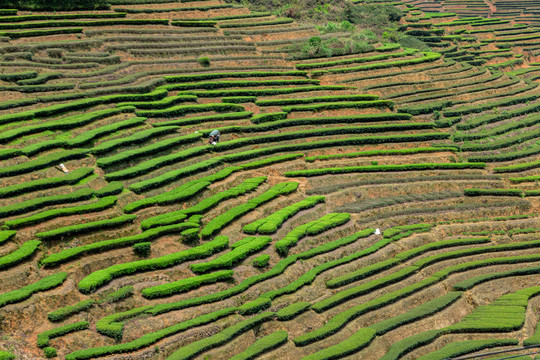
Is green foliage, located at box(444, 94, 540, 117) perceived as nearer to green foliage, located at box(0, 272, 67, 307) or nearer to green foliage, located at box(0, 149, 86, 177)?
green foliage, located at box(0, 149, 86, 177)

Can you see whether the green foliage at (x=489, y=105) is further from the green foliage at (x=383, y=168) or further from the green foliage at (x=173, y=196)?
the green foliage at (x=173, y=196)

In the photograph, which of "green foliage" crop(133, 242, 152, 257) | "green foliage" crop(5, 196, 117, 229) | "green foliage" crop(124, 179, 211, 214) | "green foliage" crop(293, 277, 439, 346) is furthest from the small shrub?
"green foliage" crop(293, 277, 439, 346)

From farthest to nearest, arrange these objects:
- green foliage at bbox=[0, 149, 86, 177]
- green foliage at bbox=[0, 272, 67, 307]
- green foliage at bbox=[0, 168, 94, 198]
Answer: green foliage at bbox=[0, 149, 86, 177] < green foliage at bbox=[0, 168, 94, 198] < green foliage at bbox=[0, 272, 67, 307]

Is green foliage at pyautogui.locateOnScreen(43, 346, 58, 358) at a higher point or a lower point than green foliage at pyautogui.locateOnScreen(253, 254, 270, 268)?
lower

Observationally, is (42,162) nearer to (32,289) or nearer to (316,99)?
(32,289)

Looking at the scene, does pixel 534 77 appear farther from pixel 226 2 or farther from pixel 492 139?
pixel 226 2

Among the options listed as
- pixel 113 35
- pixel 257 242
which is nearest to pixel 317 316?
pixel 257 242

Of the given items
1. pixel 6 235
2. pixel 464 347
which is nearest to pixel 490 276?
pixel 464 347
